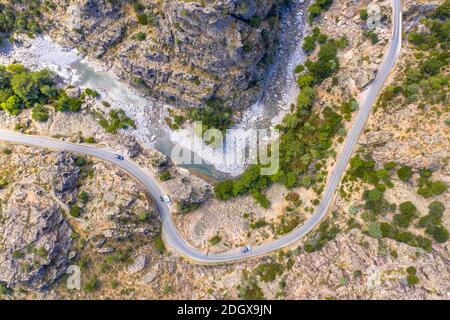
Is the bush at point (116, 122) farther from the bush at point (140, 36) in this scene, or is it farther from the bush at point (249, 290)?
the bush at point (249, 290)

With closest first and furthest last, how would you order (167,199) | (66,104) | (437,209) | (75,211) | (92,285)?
(437,209), (92,285), (75,211), (167,199), (66,104)

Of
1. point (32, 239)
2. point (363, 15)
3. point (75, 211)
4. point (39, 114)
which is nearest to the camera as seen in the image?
point (32, 239)

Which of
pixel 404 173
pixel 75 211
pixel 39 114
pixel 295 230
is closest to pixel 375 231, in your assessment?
pixel 404 173

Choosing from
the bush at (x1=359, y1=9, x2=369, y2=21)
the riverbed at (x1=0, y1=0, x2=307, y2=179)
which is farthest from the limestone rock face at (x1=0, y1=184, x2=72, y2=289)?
the bush at (x1=359, y1=9, x2=369, y2=21)

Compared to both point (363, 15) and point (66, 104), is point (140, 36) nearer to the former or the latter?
point (66, 104)

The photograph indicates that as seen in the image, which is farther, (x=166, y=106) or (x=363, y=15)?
(x=166, y=106)

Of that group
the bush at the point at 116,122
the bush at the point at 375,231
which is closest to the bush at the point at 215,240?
the bush at the point at 375,231

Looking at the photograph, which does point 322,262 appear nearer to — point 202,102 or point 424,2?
point 202,102

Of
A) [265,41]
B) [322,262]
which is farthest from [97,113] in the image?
[322,262]
